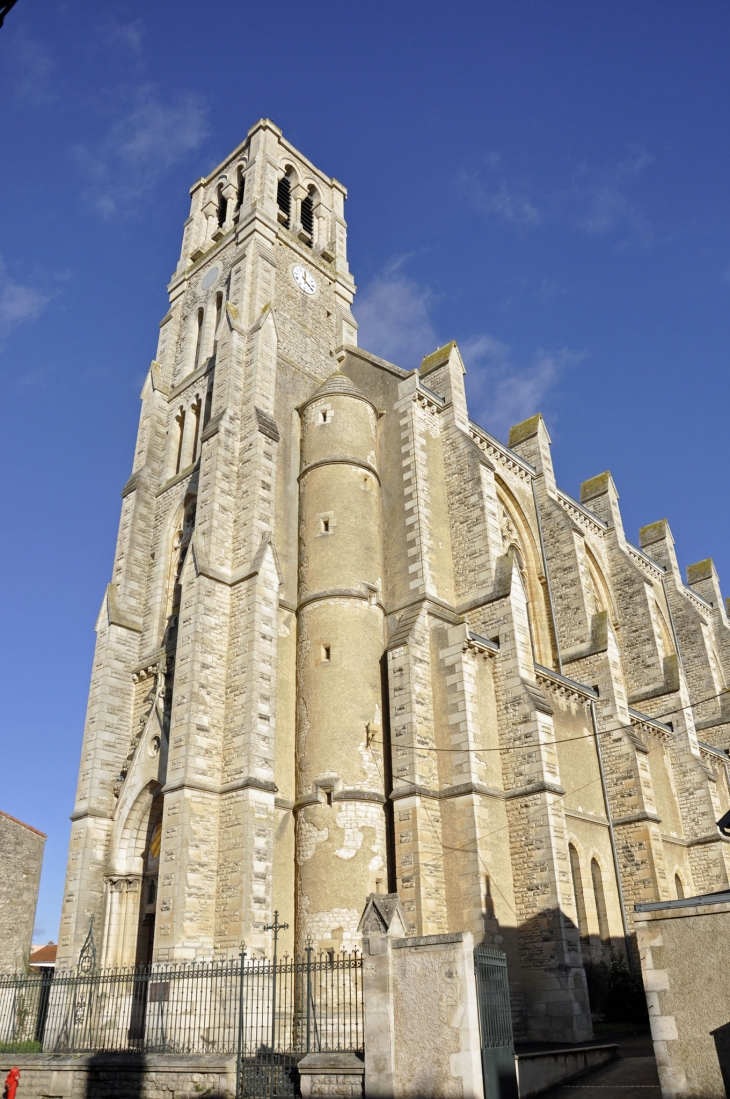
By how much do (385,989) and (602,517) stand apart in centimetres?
2361

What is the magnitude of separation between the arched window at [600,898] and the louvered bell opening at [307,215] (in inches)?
926

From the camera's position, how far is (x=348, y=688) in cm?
1817

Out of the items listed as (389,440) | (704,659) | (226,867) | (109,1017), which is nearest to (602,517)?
(704,659)

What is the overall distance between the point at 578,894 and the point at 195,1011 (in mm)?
9351

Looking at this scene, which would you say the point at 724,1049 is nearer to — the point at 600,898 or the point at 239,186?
the point at 600,898

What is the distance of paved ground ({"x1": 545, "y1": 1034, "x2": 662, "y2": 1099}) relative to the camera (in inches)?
396

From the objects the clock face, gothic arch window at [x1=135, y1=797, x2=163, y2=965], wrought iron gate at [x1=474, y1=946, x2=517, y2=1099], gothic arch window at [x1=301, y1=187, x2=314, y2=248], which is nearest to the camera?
wrought iron gate at [x1=474, y1=946, x2=517, y2=1099]

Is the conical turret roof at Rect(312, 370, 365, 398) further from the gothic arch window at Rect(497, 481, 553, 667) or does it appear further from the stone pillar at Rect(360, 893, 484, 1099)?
the stone pillar at Rect(360, 893, 484, 1099)

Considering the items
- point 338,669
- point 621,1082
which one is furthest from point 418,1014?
point 338,669

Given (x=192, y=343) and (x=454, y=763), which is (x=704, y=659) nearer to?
(x=454, y=763)

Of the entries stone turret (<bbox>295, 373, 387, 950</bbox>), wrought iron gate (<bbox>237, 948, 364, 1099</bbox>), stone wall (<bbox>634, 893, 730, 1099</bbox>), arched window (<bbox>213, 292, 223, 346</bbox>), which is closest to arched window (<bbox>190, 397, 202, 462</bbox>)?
arched window (<bbox>213, 292, 223, 346</bbox>)

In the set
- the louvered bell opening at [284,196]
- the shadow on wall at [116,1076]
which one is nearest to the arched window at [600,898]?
the shadow on wall at [116,1076]

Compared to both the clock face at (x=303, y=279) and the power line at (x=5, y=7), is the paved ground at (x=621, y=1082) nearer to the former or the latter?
the power line at (x=5, y=7)

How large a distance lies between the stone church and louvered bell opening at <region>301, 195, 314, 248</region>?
13.0 ft
